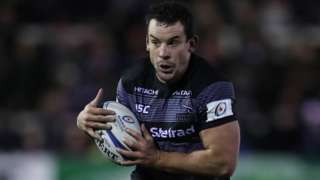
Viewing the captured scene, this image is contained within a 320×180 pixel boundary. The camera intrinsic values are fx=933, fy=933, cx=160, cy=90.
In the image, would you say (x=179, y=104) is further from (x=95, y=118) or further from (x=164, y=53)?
(x=95, y=118)

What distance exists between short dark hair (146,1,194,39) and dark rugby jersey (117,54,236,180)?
0.91 feet

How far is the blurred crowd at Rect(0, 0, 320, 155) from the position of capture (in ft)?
34.9

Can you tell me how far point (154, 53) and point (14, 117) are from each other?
19.1 feet

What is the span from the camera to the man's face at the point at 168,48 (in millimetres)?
5516

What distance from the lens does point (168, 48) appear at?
5.52 metres

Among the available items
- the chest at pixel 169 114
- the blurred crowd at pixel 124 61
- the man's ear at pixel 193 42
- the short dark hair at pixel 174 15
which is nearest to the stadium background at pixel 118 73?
the blurred crowd at pixel 124 61

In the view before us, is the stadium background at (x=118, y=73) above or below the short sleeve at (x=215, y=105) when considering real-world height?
below

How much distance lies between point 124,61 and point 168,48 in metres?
6.25

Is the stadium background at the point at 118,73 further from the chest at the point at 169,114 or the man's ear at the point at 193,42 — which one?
the man's ear at the point at 193,42

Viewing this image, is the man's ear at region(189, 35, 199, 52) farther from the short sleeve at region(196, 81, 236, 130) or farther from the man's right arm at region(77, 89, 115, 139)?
the man's right arm at region(77, 89, 115, 139)

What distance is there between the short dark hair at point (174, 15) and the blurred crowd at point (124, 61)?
15.4 feet

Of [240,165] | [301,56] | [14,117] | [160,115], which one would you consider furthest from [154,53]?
[301,56]

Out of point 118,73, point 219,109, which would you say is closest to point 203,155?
point 219,109

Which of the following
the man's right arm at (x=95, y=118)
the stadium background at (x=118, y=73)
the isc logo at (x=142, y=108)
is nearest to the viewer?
the man's right arm at (x=95, y=118)
